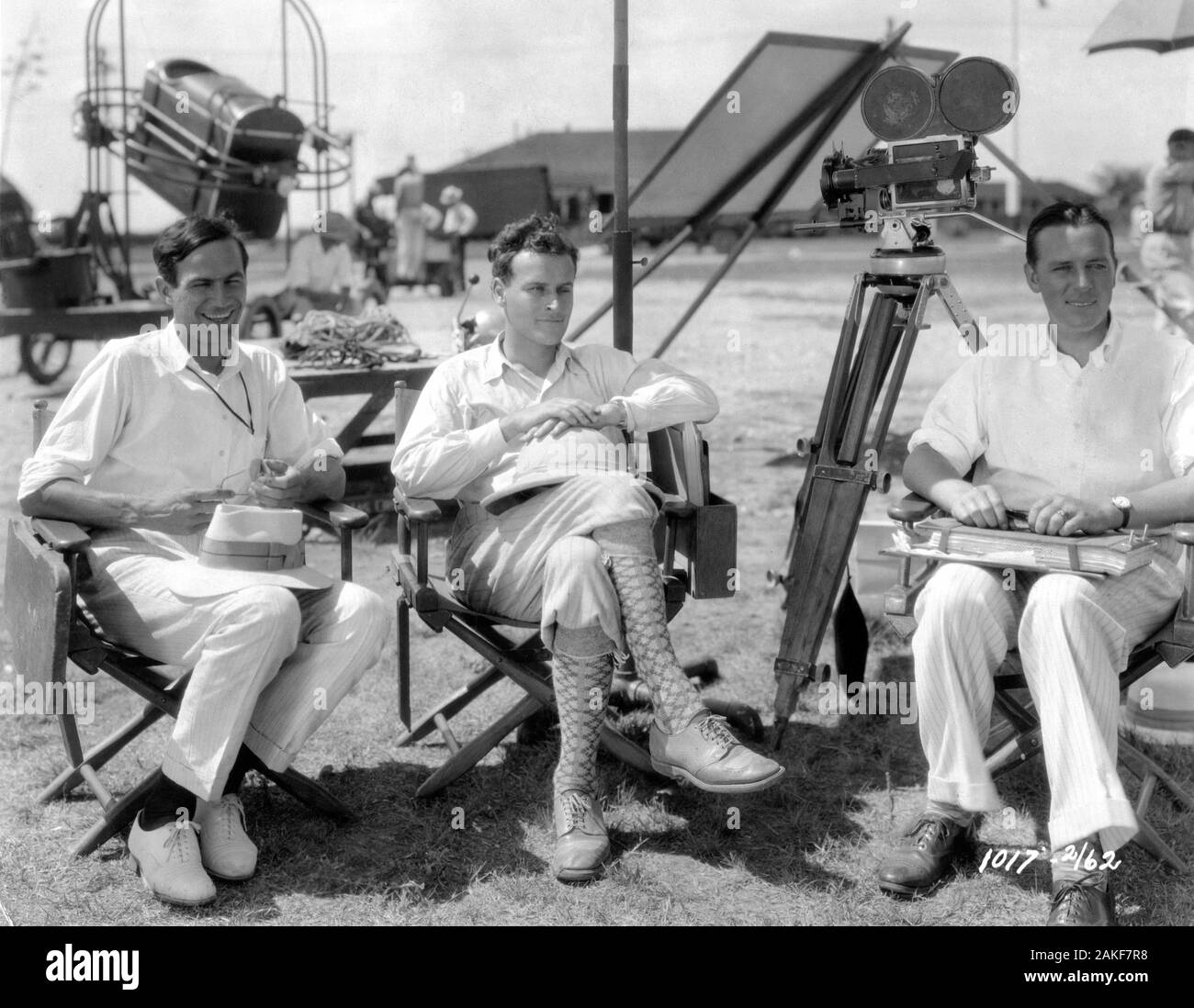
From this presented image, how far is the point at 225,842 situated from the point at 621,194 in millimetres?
2196

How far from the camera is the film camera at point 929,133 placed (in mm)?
3250

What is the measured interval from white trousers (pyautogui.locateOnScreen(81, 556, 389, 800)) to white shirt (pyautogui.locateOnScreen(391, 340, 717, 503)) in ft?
1.25

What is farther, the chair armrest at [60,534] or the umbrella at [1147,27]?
the umbrella at [1147,27]

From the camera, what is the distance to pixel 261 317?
11062 millimetres

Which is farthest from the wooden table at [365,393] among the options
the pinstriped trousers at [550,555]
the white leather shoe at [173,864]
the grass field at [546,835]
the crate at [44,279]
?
the crate at [44,279]

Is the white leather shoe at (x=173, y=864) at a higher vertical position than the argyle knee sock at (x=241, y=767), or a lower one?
lower

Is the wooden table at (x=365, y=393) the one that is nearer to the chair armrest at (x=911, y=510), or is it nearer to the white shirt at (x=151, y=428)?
the white shirt at (x=151, y=428)

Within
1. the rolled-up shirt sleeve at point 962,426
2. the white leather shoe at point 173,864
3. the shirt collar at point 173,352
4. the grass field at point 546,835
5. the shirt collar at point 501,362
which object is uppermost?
the shirt collar at point 173,352

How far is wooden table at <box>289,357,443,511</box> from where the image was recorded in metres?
5.54

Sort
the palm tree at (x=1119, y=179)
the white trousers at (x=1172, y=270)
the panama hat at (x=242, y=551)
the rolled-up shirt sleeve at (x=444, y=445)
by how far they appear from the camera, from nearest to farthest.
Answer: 1. the panama hat at (x=242, y=551)
2. the rolled-up shirt sleeve at (x=444, y=445)
3. the white trousers at (x=1172, y=270)
4. the palm tree at (x=1119, y=179)

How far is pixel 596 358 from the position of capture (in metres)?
3.56

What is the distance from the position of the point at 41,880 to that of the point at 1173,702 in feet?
9.69

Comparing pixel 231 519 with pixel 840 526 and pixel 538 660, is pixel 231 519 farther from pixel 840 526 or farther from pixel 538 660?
pixel 840 526
